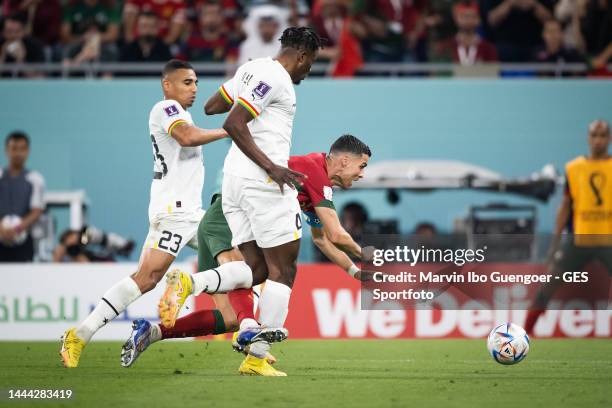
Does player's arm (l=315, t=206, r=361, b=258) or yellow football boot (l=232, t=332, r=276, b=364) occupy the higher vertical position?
player's arm (l=315, t=206, r=361, b=258)

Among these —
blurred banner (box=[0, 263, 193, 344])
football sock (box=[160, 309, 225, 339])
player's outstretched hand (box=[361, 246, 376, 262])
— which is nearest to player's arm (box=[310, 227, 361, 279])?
player's outstretched hand (box=[361, 246, 376, 262])

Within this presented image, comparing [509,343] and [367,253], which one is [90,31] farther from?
[509,343]

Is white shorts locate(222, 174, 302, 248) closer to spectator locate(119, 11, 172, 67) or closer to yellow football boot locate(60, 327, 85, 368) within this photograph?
yellow football boot locate(60, 327, 85, 368)

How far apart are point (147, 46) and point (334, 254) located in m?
8.98

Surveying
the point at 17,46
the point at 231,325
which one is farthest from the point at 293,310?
the point at 17,46

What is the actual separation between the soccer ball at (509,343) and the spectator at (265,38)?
8603mm

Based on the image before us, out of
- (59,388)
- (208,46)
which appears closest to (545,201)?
(208,46)

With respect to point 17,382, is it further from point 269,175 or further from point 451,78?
point 451,78

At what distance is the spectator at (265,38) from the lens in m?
17.2

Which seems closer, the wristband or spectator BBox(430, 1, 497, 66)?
the wristband

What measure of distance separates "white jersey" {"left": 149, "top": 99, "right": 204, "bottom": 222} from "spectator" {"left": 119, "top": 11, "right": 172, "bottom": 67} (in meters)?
7.83

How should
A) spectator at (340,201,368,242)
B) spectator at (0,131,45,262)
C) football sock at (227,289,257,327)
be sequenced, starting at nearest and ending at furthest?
1. football sock at (227,289,257,327)
2. spectator at (0,131,45,262)
3. spectator at (340,201,368,242)

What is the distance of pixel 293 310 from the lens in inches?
562

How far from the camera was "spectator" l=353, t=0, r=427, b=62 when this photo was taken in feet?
59.2
